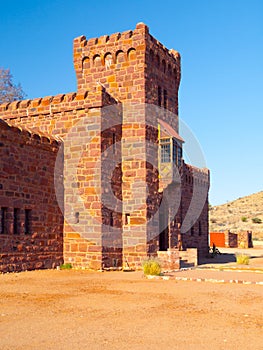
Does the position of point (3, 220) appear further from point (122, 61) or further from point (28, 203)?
point (122, 61)

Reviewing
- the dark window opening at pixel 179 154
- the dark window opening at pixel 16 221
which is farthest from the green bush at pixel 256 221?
the dark window opening at pixel 16 221

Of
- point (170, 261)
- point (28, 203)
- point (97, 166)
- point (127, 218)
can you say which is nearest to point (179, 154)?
point (127, 218)

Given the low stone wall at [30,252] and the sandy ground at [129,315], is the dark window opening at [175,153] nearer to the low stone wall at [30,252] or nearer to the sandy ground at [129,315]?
the low stone wall at [30,252]

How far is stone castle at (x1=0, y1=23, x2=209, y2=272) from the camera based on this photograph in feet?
55.6

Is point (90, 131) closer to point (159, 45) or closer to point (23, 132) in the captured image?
point (23, 132)

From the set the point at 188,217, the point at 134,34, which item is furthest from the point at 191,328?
the point at 188,217

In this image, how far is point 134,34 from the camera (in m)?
19.9

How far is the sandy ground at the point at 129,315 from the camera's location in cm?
662

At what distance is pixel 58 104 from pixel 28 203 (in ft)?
16.4

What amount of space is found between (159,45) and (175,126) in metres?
4.06

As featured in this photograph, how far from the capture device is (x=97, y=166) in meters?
18.3

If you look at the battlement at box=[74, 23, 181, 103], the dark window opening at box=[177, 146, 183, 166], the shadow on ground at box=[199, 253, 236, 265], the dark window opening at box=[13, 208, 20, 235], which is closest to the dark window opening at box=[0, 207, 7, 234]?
the dark window opening at box=[13, 208, 20, 235]

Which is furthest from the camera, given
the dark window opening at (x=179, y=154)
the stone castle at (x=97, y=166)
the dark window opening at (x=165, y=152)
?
the dark window opening at (x=179, y=154)

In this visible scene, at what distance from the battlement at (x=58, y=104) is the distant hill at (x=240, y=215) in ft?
127
